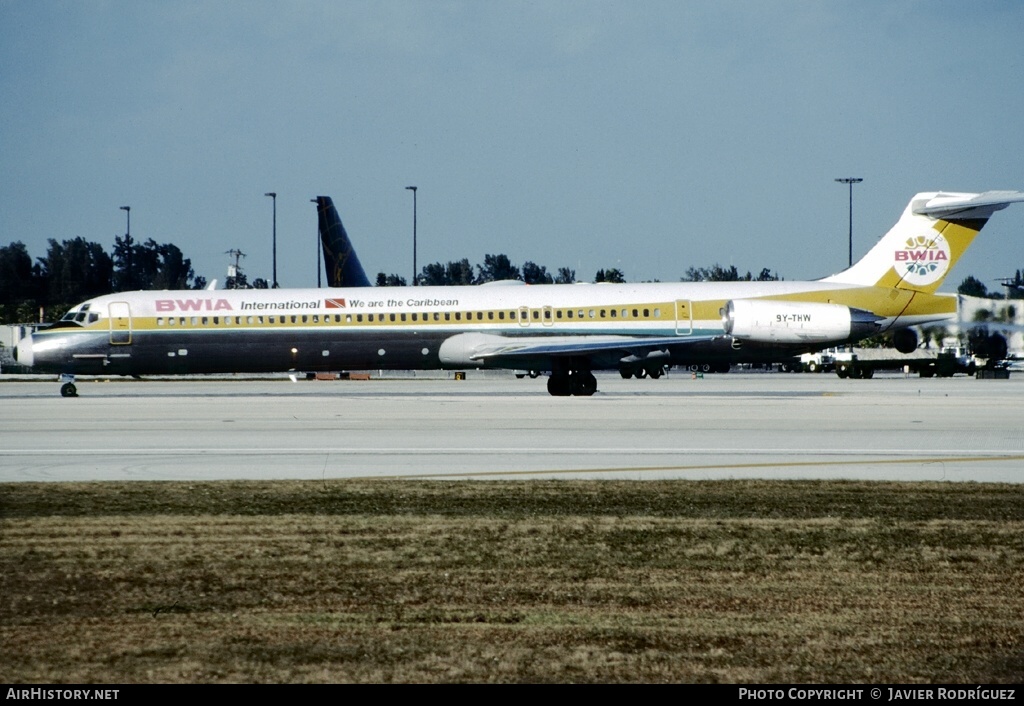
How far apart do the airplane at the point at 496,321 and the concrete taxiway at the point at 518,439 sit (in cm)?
568

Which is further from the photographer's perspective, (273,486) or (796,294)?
(796,294)

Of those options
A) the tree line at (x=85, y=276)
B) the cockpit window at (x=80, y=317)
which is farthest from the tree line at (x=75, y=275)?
the cockpit window at (x=80, y=317)

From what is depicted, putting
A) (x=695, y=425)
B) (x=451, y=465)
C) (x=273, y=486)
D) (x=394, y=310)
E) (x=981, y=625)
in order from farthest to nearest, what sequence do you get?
(x=394, y=310)
(x=695, y=425)
(x=451, y=465)
(x=273, y=486)
(x=981, y=625)

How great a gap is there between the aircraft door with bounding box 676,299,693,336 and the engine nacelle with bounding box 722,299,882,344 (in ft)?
3.48

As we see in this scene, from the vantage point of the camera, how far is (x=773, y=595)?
30.0ft

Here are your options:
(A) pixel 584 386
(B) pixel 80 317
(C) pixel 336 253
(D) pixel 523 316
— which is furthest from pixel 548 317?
(C) pixel 336 253

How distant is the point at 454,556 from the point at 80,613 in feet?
10.9

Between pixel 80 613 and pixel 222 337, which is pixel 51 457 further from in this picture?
pixel 222 337

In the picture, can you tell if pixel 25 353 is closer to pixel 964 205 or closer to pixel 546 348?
pixel 546 348

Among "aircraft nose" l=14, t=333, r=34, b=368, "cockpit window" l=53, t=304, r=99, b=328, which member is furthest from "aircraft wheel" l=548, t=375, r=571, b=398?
"aircraft nose" l=14, t=333, r=34, b=368

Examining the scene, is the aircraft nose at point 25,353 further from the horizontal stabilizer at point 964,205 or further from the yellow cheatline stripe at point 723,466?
the horizontal stabilizer at point 964,205

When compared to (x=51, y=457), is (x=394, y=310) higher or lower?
higher

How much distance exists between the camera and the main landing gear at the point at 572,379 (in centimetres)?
3794

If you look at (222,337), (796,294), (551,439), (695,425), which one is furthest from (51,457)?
(796,294)
